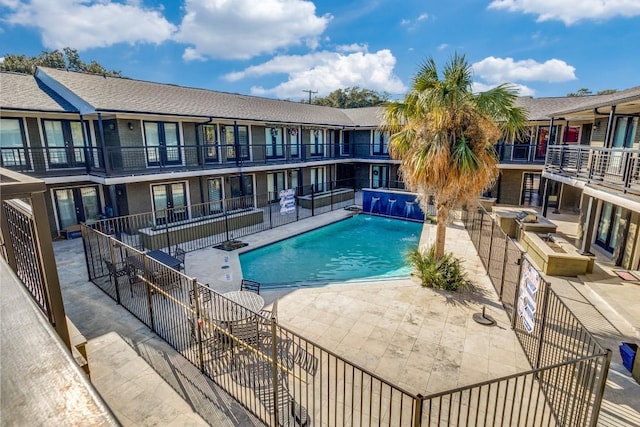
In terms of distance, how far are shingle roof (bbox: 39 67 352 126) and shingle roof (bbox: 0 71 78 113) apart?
834 millimetres

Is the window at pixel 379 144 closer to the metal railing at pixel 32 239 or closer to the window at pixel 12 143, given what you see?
the window at pixel 12 143

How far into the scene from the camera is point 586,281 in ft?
35.7

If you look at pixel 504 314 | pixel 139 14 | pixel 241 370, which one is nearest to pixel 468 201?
pixel 504 314

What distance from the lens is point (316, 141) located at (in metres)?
28.1

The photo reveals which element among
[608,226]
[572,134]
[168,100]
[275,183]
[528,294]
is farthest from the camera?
[275,183]

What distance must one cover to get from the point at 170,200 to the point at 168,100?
557 centimetres

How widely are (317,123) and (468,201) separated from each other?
57.6 feet

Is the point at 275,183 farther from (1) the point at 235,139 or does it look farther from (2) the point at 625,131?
(2) the point at 625,131

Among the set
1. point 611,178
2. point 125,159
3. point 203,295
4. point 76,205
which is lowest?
point 203,295

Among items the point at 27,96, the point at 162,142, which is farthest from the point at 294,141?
the point at 27,96

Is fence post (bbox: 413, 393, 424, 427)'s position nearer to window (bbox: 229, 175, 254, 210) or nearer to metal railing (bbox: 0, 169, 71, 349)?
metal railing (bbox: 0, 169, 71, 349)

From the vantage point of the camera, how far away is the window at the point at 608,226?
42.7 feet

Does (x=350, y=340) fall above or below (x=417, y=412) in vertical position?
below

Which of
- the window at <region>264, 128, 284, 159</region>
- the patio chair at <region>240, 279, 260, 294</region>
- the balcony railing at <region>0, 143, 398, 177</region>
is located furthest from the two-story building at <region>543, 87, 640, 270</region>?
the window at <region>264, 128, 284, 159</region>
